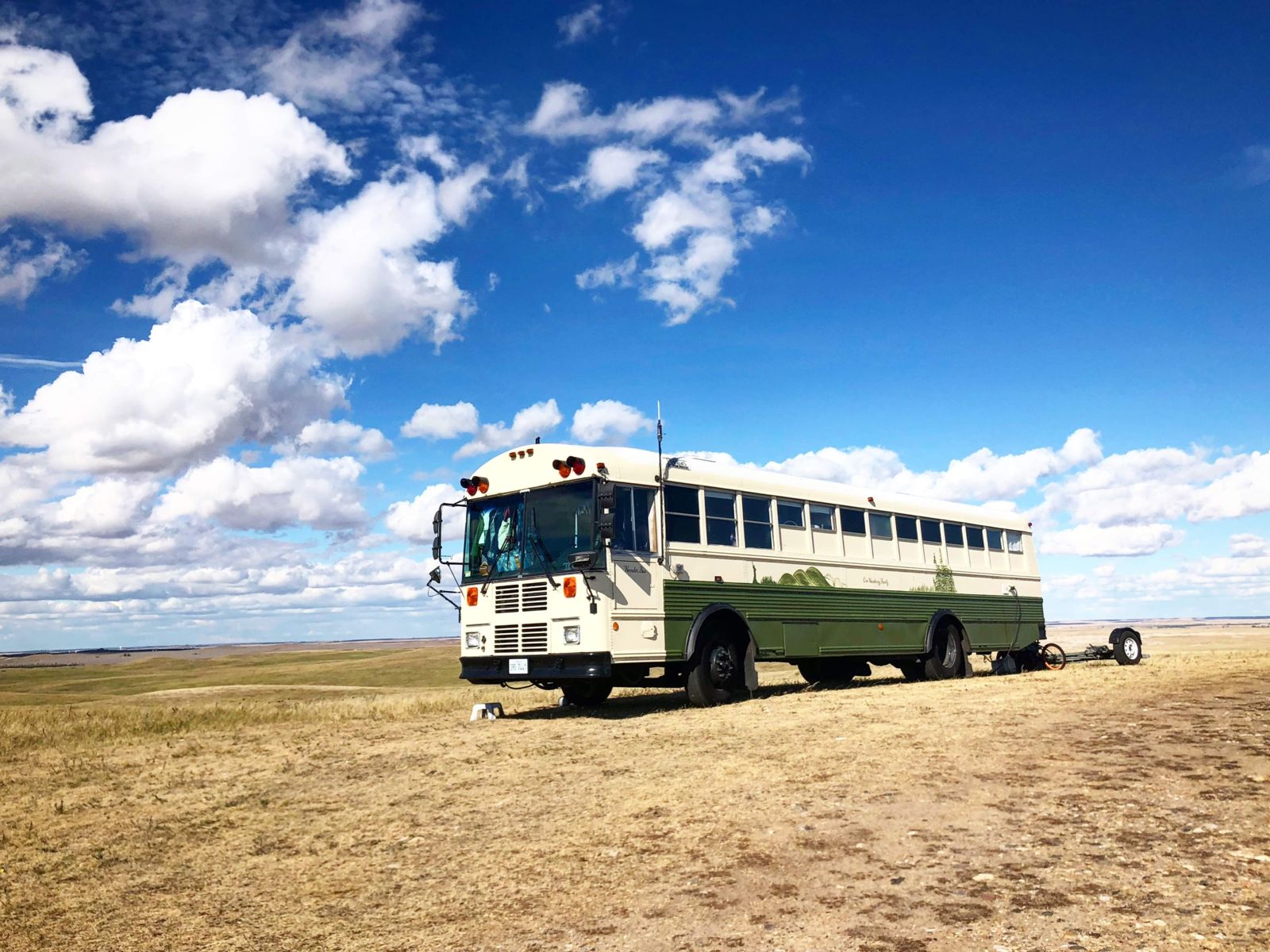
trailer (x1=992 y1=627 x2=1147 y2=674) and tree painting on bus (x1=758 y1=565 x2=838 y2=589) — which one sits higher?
tree painting on bus (x1=758 y1=565 x2=838 y2=589)

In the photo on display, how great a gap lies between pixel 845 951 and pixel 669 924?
94 centimetres

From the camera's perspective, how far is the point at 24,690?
53594 mm

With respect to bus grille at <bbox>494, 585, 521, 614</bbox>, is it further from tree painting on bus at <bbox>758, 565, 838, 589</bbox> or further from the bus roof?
tree painting on bus at <bbox>758, 565, 838, 589</bbox>

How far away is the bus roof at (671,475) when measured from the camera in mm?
12945

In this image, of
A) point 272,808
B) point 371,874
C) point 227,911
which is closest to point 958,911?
point 371,874

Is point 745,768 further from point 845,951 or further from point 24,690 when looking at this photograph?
point 24,690

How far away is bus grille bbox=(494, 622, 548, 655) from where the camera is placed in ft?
41.7

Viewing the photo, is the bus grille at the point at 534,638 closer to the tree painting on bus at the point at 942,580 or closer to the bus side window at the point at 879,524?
the bus side window at the point at 879,524

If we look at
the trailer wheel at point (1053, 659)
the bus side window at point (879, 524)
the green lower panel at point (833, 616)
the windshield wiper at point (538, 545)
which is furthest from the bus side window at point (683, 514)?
the trailer wheel at point (1053, 659)

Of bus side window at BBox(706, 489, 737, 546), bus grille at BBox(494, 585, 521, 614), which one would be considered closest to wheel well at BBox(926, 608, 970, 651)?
bus side window at BBox(706, 489, 737, 546)

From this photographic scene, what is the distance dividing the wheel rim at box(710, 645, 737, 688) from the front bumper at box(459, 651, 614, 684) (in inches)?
73.7

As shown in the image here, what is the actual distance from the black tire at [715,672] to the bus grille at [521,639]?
2.30 meters

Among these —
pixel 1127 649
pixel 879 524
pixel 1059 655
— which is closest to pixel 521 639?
pixel 879 524

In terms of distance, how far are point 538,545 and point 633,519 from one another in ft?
4.51
